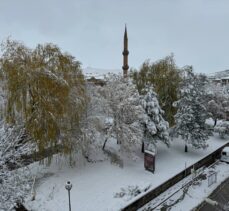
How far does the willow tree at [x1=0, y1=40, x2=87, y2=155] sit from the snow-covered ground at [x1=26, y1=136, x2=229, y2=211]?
75.4 inches

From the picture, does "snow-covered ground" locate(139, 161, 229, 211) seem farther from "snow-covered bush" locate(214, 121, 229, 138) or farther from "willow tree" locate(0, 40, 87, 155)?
"snow-covered bush" locate(214, 121, 229, 138)

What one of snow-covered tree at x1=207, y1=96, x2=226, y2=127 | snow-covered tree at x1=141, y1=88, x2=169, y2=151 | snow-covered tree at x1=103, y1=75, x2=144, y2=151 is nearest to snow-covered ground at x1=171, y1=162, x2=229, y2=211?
snow-covered tree at x1=141, y1=88, x2=169, y2=151

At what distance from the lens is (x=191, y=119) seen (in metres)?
A: 17.0

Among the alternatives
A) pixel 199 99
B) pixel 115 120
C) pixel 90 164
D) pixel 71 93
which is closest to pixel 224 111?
pixel 199 99

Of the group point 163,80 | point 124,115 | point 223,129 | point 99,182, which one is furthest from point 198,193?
point 223,129

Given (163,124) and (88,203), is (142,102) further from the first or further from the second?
(88,203)

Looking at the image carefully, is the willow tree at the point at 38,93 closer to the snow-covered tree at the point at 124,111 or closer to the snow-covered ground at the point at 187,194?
the snow-covered tree at the point at 124,111

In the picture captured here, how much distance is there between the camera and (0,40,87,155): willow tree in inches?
452

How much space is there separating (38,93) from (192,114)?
11.8 m

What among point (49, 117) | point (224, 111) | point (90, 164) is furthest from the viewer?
point (224, 111)

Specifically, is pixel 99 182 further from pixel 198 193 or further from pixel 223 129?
pixel 223 129

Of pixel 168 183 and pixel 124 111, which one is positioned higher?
pixel 124 111

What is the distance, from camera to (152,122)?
15297 mm

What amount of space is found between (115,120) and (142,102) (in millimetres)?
2402
